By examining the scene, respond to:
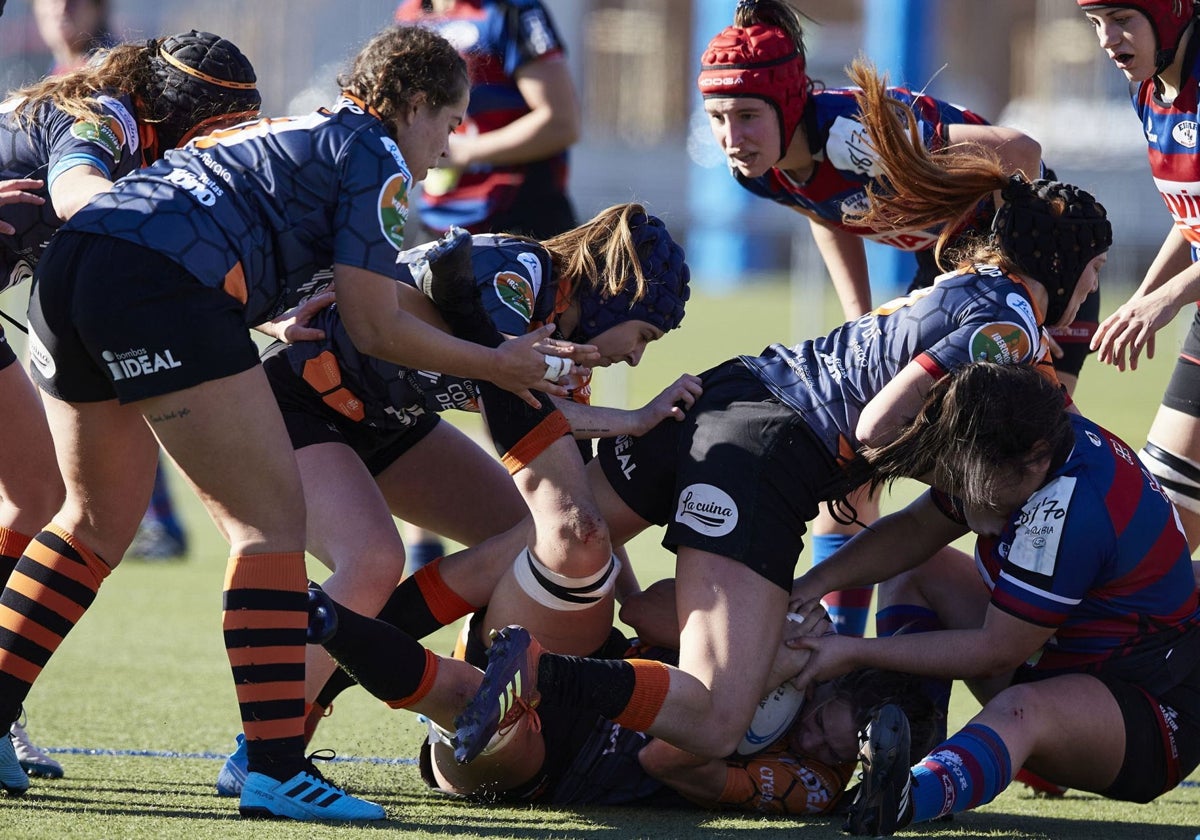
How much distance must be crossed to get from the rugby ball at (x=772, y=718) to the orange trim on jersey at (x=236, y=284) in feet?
4.63

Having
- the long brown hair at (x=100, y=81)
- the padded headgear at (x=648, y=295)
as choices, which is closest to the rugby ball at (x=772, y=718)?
the padded headgear at (x=648, y=295)

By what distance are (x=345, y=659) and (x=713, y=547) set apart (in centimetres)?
86

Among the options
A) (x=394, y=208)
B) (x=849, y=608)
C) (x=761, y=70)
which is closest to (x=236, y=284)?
(x=394, y=208)

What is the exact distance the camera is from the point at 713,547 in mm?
3420

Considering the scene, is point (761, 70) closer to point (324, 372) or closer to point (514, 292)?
point (514, 292)

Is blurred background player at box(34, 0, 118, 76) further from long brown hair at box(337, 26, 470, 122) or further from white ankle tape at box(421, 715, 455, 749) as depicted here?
white ankle tape at box(421, 715, 455, 749)

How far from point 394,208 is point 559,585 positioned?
0.94 m

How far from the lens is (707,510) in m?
3.46

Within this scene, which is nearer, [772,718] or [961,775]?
[961,775]

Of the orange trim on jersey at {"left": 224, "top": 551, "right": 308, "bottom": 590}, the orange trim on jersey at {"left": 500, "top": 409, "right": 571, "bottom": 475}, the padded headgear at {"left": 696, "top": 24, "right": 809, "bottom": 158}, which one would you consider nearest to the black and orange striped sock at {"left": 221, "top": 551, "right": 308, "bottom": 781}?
the orange trim on jersey at {"left": 224, "top": 551, "right": 308, "bottom": 590}

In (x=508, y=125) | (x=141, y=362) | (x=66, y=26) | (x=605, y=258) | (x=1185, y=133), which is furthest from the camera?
(x=508, y=125)

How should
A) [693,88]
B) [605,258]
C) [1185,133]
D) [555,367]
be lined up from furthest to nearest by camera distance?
[693,88], [1185,133], [605,258], [555,367]

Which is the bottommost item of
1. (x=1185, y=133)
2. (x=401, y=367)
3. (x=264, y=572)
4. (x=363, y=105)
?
(x=264, y=572)

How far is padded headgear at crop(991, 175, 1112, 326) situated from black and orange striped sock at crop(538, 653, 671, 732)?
4.32ft
